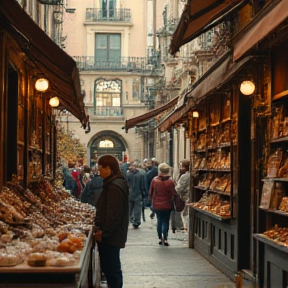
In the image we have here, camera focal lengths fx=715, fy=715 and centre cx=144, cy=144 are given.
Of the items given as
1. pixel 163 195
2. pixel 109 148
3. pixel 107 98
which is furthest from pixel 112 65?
pixel 163 195

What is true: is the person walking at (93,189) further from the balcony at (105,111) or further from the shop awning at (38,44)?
the balcony at (105,111)

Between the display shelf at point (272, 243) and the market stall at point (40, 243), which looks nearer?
the market stall at point (40, 243)

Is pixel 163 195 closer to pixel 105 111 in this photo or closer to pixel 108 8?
pixel 105 111

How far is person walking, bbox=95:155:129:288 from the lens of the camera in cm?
797

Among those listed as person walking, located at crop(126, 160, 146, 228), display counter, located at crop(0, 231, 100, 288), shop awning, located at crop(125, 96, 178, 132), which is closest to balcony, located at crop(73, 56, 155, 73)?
person walking, located at crop(126, 160, 146, 228)

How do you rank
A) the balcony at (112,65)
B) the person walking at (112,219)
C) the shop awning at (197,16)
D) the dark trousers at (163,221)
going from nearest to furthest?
the person walking at (112,219) → the shop awning at (197,16) → the dark trousers at (163,221) → the balcony at (112,65)

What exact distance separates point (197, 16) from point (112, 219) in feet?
9.74

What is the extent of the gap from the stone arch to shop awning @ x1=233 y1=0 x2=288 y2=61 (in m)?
46.0

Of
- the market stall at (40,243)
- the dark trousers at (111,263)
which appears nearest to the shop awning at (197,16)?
the market stall at (40,243)

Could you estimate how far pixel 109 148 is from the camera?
5481 cm

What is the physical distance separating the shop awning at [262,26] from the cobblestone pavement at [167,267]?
4158 millimetres

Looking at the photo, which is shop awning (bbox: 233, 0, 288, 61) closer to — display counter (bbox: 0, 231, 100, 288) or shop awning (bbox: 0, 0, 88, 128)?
shop awning (bbox: 0, 0, 88, 128)

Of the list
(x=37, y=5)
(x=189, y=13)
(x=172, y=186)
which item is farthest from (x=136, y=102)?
(x=189, y=13)

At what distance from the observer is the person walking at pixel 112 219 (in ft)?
26.1
